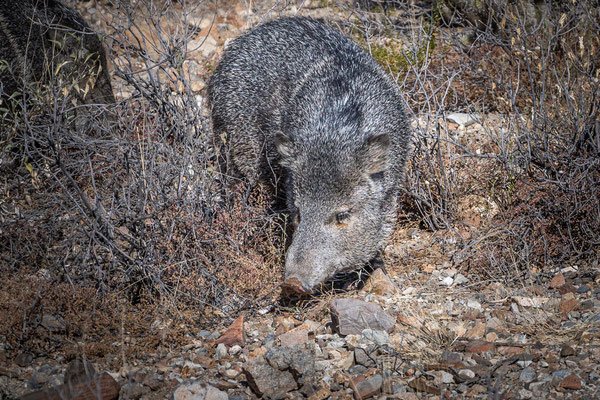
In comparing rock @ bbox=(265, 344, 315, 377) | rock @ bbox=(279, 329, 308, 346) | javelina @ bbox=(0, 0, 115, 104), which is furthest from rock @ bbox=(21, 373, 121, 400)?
javelina @ bbox=(0, 0, 115, 104)

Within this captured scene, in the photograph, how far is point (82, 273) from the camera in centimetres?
427

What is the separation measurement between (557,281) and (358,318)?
153cm

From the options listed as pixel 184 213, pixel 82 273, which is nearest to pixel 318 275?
pixel 184 213

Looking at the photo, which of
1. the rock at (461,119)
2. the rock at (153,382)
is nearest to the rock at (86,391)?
the rock at (153,382)

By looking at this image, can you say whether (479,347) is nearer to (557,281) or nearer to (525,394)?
(525,394)

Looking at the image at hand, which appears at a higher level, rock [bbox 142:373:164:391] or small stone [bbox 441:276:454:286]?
rock [bbox 142:373:164:391]

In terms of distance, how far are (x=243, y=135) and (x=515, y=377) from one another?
353cm

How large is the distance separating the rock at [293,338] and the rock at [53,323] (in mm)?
1387

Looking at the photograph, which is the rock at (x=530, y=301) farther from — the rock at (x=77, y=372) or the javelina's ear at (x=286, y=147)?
the rock at (x=77, y=372)

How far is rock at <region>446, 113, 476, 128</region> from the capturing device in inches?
262

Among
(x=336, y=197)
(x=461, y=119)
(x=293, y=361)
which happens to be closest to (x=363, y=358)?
(x=293, y=361)

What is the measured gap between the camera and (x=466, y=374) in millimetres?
3357

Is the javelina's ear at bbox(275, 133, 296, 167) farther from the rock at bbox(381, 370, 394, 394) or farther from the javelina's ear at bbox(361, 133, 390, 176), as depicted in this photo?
the rock at bbox(381, 370, 394, 394)

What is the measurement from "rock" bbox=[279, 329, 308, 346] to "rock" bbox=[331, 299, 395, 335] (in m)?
0.23
